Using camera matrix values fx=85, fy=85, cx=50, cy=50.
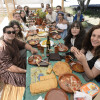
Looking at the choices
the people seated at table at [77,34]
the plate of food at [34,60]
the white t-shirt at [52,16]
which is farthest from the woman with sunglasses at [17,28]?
the white t-shirt at [52,16]

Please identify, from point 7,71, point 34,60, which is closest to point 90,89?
point 34,60

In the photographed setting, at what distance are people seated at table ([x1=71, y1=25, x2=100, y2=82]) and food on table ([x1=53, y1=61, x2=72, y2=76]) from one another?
0.78 feet

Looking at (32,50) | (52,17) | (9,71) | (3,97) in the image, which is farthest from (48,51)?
(52,17)

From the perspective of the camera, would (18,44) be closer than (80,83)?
No

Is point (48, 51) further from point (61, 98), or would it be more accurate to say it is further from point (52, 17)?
point (52, 17)

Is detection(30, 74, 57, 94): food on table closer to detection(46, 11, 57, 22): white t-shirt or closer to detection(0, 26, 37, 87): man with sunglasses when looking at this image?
detection(0, 26, 37, 87): man with sunglasses

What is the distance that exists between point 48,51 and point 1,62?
95 cm

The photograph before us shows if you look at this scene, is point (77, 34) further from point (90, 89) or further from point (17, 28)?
point (17, 28)

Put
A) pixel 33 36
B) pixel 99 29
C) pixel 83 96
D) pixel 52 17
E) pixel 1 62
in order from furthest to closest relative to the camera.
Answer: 1. pixel 52 17
2. pixel 33 36
3. pixel 1 62
4. pixel 99 29
5. pixel 83 96

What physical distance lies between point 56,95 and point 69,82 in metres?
0.30

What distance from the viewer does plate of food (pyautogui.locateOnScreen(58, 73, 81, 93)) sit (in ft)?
3.61

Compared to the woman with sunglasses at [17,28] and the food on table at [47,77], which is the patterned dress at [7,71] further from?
the woman with sunglasses at [17,28]

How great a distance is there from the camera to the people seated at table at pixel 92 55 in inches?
48.0

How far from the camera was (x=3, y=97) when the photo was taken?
1682 millimetres
